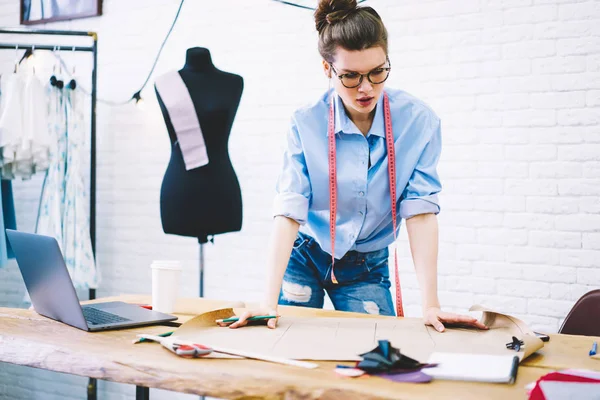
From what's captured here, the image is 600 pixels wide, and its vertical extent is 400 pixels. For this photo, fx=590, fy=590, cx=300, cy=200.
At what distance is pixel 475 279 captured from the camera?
2719 mm

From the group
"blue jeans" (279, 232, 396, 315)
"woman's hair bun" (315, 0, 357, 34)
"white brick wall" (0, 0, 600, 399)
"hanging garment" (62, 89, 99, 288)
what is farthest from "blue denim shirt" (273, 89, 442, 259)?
"hanging garment" (62, 89, 99, 288)

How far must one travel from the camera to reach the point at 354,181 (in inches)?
61.1

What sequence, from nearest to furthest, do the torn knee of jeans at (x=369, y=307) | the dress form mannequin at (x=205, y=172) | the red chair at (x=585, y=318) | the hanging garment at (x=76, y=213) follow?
1. the torn knee of jeans at (x=369, y=307)
2. the red chair at (x=585, y=318)
3. the dress form mannequin at (x=205, y=172)
4. the hanging garment at (x=76, y=213)

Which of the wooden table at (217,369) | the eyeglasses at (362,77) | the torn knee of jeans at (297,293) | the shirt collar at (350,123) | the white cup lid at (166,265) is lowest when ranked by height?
the torn knee of jeans at (297,293)

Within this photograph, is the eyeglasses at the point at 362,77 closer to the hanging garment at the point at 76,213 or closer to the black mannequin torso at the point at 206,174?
the black mannequin torso at the point at 206,174

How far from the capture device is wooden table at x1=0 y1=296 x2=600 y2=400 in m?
0.82

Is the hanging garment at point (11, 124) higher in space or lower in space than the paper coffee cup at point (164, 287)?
higher

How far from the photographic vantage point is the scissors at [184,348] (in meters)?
0.98

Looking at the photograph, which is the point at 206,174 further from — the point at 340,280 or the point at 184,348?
the point at 184,348

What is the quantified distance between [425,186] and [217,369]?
→ 801 mm

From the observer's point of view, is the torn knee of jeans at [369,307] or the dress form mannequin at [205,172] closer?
the torn knee of jeans at [369,307]

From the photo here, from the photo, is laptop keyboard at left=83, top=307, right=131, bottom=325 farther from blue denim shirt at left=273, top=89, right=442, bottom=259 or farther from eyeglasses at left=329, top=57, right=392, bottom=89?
eyeglasses at left=329, top=57, right=392, bottom=89

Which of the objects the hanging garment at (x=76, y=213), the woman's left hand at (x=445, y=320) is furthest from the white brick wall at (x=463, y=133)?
the woman's left hand at (x=445, y=320)

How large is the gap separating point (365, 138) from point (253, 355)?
0.77m
